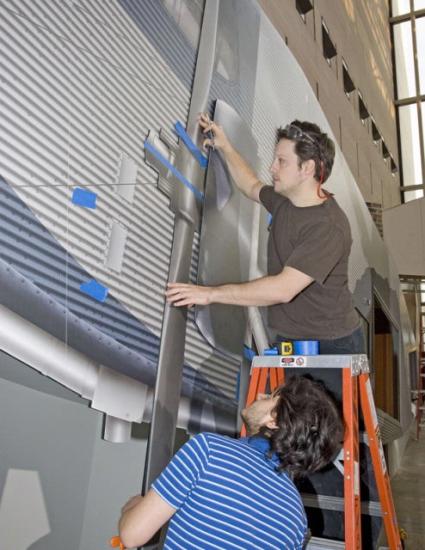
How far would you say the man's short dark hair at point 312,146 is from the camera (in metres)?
1.52

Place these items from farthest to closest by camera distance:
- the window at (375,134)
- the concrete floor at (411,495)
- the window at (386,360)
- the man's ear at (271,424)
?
the window at (375,134)
the window at (386,360)
the concrete floor at (411,495)
the man's ear at (271,424)

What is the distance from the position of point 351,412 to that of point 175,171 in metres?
0.84

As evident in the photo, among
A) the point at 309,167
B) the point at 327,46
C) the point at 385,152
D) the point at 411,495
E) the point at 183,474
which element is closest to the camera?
the point at 183,474

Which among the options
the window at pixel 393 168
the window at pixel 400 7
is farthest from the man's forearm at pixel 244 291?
the window at pixel 400 7

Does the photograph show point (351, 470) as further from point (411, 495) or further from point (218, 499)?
point (411, 495)

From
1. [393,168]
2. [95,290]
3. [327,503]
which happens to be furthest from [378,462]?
[393,168]

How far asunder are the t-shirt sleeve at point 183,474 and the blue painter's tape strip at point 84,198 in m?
0.52

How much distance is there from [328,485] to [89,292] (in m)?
A: 1.07

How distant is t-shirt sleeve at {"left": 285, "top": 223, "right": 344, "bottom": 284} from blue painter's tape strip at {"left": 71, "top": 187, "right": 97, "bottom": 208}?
61 centimetres

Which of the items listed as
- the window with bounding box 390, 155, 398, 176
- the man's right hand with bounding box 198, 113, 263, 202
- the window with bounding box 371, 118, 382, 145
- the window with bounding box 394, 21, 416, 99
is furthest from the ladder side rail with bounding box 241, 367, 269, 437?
the window with bounding box 394, 21, 416, 99

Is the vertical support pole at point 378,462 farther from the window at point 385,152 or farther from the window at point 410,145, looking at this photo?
the window at point 410,145

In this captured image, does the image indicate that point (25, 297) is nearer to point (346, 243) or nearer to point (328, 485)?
point (346, 243)

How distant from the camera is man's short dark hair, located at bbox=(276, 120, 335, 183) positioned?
152 cm

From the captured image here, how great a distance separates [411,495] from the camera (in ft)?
10.2
